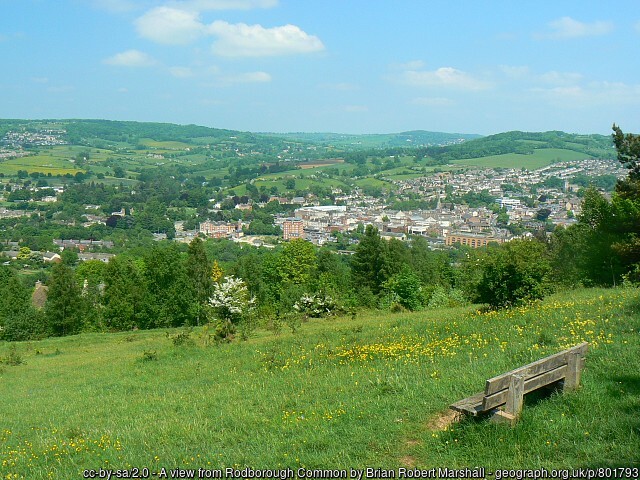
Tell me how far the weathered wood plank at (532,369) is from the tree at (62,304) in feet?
129

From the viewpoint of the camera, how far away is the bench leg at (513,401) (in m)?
6.71

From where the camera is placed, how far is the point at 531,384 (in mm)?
6977

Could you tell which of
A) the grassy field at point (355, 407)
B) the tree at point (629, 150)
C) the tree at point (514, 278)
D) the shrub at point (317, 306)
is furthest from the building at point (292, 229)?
the grassy field at point (355, 407)

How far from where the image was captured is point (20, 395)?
602 inches

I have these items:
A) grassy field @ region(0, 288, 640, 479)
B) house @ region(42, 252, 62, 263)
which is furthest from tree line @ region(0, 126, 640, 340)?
house @ region(42, 252, 62, 263)

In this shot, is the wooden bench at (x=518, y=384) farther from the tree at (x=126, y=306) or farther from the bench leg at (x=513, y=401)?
the tree at (x=126, y=306)

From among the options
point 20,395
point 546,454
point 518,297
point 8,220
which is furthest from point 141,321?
point 8,220

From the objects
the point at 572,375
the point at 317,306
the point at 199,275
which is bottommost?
the point at 199,275

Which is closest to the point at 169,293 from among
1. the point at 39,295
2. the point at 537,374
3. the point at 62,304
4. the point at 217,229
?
the point at 62,304

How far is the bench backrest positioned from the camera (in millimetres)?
6625

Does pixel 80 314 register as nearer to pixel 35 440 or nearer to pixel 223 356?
pixel 223 356

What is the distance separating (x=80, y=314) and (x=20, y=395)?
91.4 feet

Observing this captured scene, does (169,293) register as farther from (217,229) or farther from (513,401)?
(217,229)

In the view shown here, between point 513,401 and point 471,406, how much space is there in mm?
495
